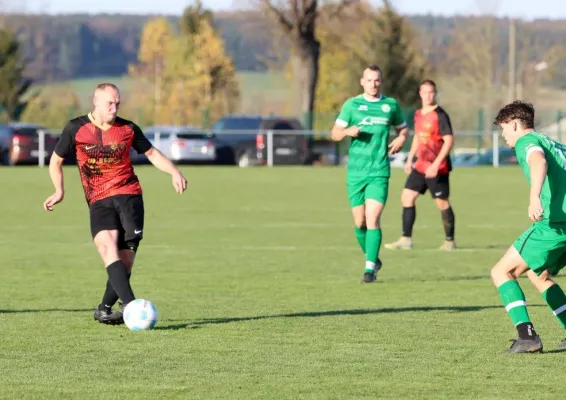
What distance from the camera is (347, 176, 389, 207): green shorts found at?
12984 millimetres

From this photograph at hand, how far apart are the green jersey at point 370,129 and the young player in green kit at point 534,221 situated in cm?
468

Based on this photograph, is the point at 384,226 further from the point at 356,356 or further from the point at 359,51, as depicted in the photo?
the point at 359,51

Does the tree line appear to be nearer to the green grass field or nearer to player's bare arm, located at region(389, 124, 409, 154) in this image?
the green grass field

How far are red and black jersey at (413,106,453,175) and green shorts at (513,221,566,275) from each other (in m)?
8.00

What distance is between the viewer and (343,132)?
12.7m

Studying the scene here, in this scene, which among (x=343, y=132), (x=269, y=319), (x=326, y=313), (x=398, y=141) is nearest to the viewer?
(x=269, y=319)

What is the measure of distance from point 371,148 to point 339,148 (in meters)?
35.2

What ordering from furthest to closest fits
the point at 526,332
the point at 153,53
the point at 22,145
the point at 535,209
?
the point at 153,53, the point at 22,145, the point at 526,332, the point at 535,209

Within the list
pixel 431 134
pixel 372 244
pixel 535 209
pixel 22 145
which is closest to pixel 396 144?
pixel 372 244

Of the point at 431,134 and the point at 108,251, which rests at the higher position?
the point at 431,134

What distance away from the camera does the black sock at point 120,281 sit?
9211 mm

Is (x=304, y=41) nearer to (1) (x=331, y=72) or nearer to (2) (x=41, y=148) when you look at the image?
(2) (x=41, y=148)

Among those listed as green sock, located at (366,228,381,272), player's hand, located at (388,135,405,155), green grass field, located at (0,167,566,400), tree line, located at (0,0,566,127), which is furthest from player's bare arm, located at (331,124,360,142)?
tree line, located at (0,0,566,127)

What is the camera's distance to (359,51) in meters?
66.2
